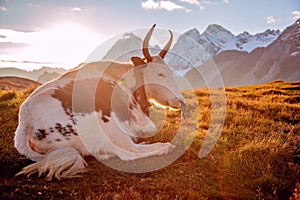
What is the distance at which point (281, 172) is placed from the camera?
5.97 m

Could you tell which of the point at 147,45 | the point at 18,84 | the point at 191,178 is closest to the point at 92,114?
the point at 191,178

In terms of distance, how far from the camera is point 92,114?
6.16 meters

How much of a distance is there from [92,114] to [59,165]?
1.32m

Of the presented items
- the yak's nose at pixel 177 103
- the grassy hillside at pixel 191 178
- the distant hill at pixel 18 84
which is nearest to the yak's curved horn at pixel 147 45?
the yak's nose at pixel 177 103

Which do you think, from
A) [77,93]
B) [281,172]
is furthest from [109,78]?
[281,172]

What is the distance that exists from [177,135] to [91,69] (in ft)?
9.72

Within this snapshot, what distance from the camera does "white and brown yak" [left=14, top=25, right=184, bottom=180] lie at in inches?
221

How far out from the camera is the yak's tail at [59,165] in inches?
204

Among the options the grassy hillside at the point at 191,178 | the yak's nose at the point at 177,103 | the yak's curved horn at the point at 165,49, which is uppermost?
the yak's curved horn at the point at 165,49

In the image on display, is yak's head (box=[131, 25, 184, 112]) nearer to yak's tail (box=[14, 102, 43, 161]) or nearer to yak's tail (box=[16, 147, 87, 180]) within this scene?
yak's tail (box=[16, 147, 87, 180])

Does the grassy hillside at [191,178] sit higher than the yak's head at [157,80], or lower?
lower

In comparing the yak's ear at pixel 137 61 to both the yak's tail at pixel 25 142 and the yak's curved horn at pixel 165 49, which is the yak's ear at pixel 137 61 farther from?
the yak's tail at pixel 25 142

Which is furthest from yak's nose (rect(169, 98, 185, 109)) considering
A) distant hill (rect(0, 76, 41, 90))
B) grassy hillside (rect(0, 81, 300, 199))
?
distant hill (rect(0, 76, 41, 90))

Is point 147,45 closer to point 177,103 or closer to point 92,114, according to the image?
point 177,103
